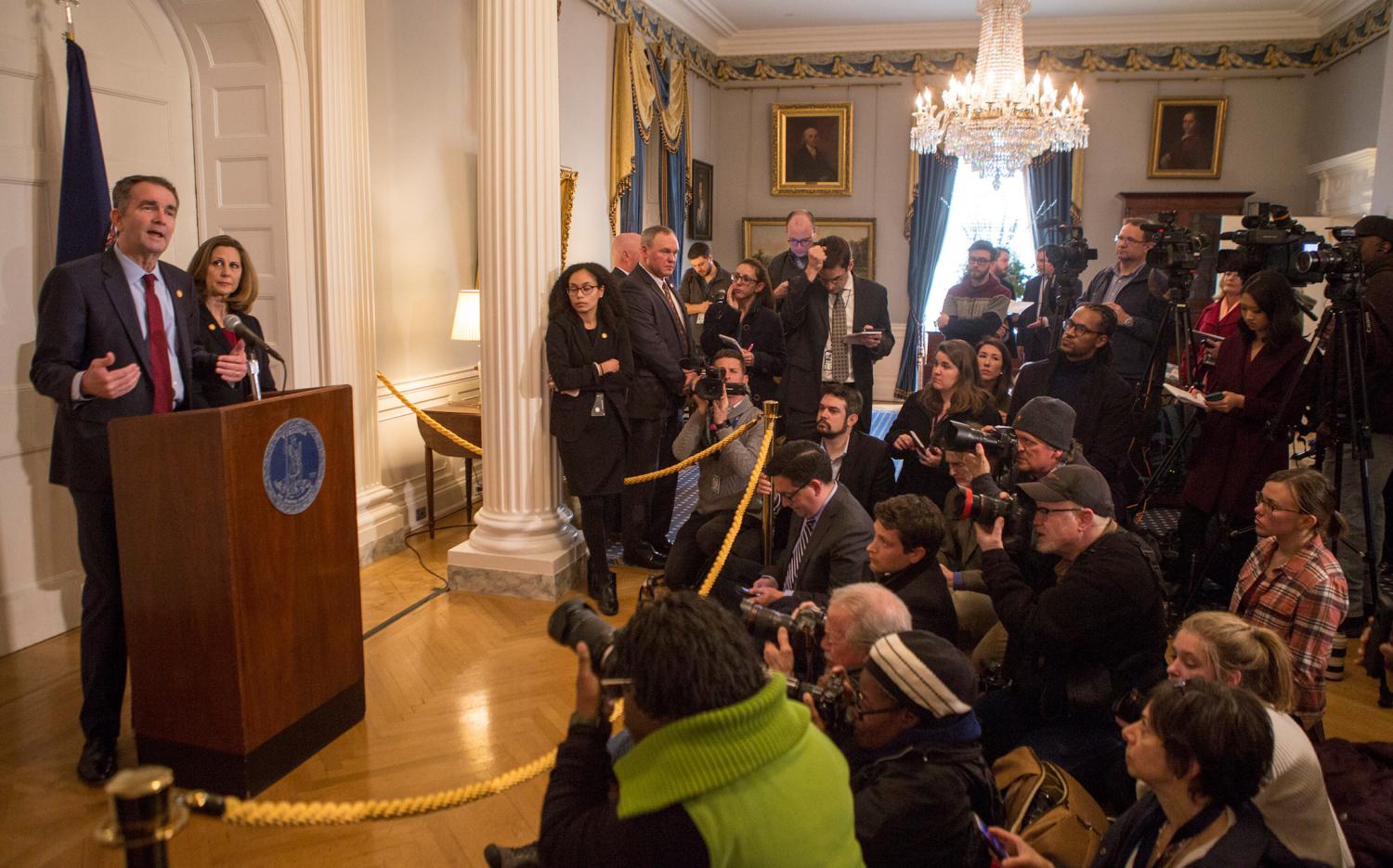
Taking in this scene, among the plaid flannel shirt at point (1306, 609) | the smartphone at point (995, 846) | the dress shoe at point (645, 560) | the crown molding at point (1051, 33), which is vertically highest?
the crown molding at point (1051, 33)

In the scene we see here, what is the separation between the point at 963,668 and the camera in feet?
6.78

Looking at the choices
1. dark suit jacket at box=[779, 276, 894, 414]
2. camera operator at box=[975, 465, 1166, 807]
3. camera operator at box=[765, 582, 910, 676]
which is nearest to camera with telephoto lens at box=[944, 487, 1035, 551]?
camera operator at box=[975, 465, 1166, 807]

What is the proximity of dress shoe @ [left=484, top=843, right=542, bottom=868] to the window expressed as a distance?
1021 cm

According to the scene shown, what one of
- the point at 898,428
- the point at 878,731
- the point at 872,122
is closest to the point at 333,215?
the point at 898,428

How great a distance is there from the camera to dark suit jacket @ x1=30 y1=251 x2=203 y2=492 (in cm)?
300

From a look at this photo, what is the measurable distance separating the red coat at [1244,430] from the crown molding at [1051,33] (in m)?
7.28

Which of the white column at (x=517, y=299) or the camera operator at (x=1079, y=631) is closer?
the camera operator at (x=1079, y=631)

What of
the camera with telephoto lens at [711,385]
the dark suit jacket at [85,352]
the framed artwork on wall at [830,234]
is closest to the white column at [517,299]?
the camera with telephoto lens at [711,385]

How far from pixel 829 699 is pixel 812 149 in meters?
10.5

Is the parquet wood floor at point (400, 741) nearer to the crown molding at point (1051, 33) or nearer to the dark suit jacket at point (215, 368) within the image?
the dark suit jacket at point (215, 368)

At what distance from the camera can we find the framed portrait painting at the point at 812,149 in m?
11.7

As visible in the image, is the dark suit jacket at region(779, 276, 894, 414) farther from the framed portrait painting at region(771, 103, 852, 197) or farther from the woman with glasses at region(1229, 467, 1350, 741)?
the framed portrait painting at region(771, 103, 852, 197)

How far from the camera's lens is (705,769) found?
149 centimetres

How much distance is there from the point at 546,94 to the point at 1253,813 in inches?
164
